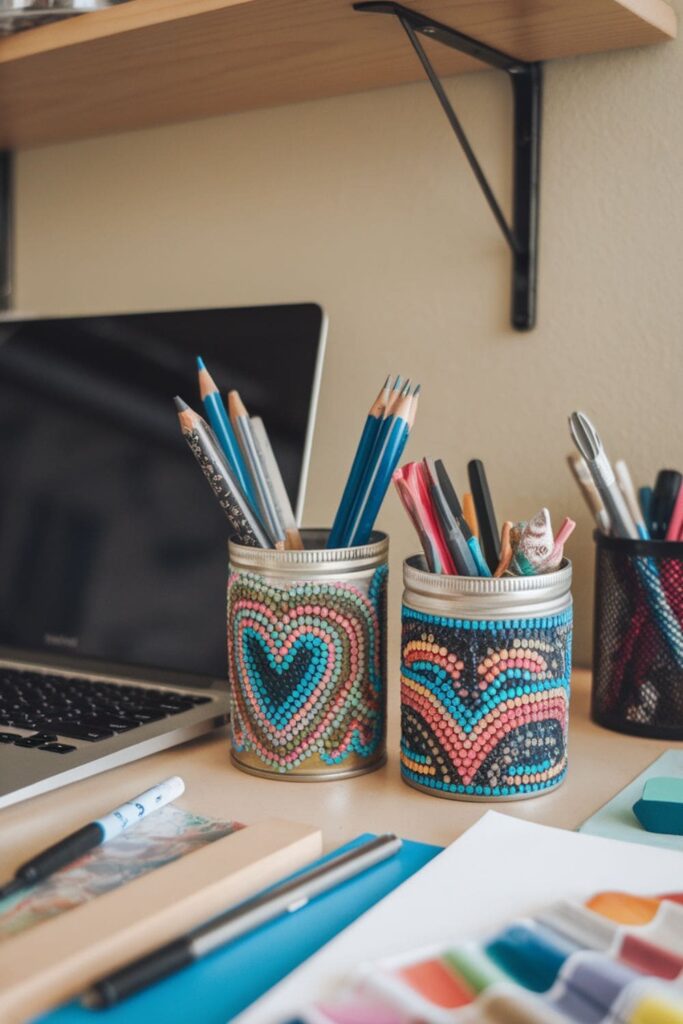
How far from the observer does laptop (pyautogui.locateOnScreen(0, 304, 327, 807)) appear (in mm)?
763

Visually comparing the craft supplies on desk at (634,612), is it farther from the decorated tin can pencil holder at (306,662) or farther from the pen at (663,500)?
the decorated tin can pencil holder at (306,662)

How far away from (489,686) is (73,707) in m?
0.28

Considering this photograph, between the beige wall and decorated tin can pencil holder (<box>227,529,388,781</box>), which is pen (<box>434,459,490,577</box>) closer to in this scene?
decorated tin can pencil holder (<box>227,529,388,781</box>)

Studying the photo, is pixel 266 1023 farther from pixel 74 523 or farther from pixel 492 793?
pixel 74 523

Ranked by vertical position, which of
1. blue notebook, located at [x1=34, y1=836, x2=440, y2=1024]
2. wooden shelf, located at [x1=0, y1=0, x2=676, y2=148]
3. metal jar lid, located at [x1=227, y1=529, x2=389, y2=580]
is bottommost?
blue notebook, located at [x1=34, y1=836, x2=440, y2=1024]

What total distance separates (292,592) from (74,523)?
0.34m

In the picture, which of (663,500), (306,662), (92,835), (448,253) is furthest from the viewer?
(448,253)

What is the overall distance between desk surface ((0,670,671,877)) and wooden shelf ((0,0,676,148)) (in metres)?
0.45

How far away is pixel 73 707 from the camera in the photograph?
0.65 m

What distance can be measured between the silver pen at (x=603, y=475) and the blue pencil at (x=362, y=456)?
0.11m

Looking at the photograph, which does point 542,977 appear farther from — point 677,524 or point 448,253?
point 448,253

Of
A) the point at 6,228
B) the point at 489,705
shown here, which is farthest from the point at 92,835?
the point at 6,228

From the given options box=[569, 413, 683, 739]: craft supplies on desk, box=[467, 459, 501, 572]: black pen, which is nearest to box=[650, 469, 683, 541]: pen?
→ box=[569, 413, 683, 739]: craft supplies on desk

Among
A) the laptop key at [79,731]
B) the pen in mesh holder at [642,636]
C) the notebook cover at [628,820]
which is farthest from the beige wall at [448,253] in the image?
the laptop key at [79,731]
